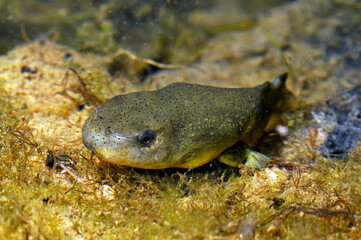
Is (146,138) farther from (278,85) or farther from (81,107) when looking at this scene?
(278,85)

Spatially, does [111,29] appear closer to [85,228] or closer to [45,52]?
[45,52]

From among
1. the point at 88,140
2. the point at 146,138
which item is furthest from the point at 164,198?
the point at 88,140

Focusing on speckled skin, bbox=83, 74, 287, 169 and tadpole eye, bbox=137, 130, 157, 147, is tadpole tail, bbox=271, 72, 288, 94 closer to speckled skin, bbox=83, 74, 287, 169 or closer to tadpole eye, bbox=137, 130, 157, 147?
speckled skin, bbox=83, 74, 287, 169

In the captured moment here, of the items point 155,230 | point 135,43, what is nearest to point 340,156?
point 155,230

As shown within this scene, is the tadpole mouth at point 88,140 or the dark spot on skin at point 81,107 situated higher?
the tadpole mouth at point 88,140

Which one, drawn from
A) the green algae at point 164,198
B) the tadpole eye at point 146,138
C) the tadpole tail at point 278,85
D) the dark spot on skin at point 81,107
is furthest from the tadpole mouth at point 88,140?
the tadpole tail at point 278,85

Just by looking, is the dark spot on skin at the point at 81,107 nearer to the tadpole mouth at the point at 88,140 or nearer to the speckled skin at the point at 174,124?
the speckled skin at the point at 174,124

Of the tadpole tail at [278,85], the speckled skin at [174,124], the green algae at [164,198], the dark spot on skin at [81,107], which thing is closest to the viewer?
the green algae at [164,198]
